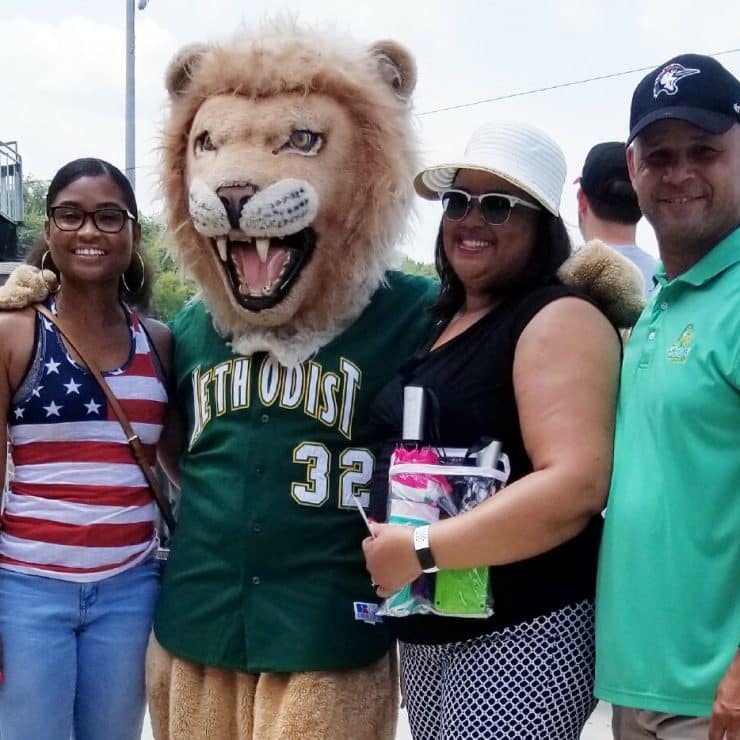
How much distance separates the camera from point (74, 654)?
261 cm

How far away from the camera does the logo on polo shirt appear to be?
71.2 inches

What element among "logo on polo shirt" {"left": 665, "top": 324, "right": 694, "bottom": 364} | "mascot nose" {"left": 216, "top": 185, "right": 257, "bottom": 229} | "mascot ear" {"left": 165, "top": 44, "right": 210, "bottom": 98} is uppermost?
"mascot ear" {"left": 165, "top": 44, "right": 210, "bottom": 98}

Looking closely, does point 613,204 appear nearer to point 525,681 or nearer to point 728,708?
point 525,681

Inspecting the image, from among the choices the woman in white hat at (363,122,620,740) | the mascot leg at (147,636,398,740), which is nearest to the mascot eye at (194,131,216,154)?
the woman in white hat at (363,122,620,740)

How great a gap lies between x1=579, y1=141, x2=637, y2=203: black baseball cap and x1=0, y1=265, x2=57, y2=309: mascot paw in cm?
199

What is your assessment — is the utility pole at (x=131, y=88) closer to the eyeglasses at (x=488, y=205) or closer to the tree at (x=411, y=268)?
the tree at (x=411, y=268)

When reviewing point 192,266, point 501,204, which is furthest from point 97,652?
point 501,204

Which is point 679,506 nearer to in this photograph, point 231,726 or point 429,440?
point 429,440

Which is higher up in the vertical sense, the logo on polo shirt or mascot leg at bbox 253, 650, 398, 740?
the logo on polo shirt

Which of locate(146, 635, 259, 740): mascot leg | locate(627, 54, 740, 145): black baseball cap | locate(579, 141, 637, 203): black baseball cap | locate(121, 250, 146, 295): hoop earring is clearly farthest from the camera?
locate(579, 141, 637, 203): black baseball cap

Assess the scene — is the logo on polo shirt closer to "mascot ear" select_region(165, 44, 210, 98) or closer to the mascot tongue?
the mascot tongue

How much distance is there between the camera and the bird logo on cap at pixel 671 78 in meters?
1.90

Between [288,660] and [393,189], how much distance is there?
1.34 m

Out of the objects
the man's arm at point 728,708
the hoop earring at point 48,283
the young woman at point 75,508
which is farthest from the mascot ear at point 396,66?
the man's arm at point 728,708
